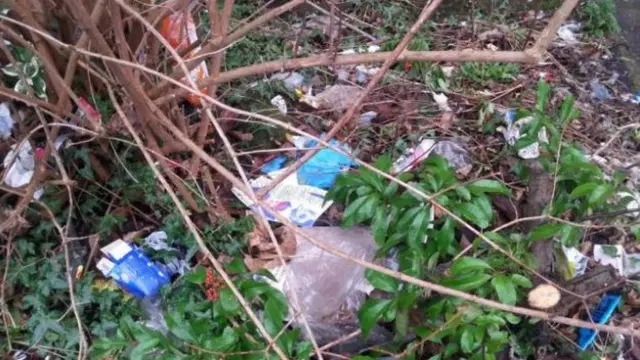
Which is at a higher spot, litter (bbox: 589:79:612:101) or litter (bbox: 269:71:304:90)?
litter (bbox: 269:71:304:90)

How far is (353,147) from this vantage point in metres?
2.50

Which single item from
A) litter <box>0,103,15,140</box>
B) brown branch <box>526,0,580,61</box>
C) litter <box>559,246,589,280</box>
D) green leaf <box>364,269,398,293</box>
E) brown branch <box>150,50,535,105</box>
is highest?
brown branch <box>526,0,580,61</box>

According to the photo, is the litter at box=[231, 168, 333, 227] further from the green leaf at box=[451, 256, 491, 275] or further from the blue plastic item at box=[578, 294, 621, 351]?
Result: the blue plastic item at box=[578, 294, 621, 351]

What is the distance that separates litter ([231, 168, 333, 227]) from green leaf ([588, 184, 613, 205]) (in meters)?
0.80

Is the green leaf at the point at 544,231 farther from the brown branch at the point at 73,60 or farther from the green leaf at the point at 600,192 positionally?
the brown branch at the point at 73,60

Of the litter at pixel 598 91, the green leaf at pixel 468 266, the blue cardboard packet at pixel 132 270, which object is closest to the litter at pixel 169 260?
the blue cardboard packet at pixel 132 270

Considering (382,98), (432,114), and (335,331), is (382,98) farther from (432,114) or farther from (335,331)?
(335,331)

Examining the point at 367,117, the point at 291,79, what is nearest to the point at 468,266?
the point at 367,117

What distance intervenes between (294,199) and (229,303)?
66cm

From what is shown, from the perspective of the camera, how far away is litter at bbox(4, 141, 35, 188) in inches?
82.8

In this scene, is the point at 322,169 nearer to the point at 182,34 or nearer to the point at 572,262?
the point at 182,34

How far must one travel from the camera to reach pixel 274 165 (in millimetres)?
2395

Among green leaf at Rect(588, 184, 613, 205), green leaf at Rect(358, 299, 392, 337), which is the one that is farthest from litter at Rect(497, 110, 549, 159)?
green leaf at Rect(358, 299, 392, 337)

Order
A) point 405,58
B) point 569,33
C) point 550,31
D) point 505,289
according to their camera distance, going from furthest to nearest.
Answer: point 569,33 < point 505,289 < point 405,58 < point 550,31
